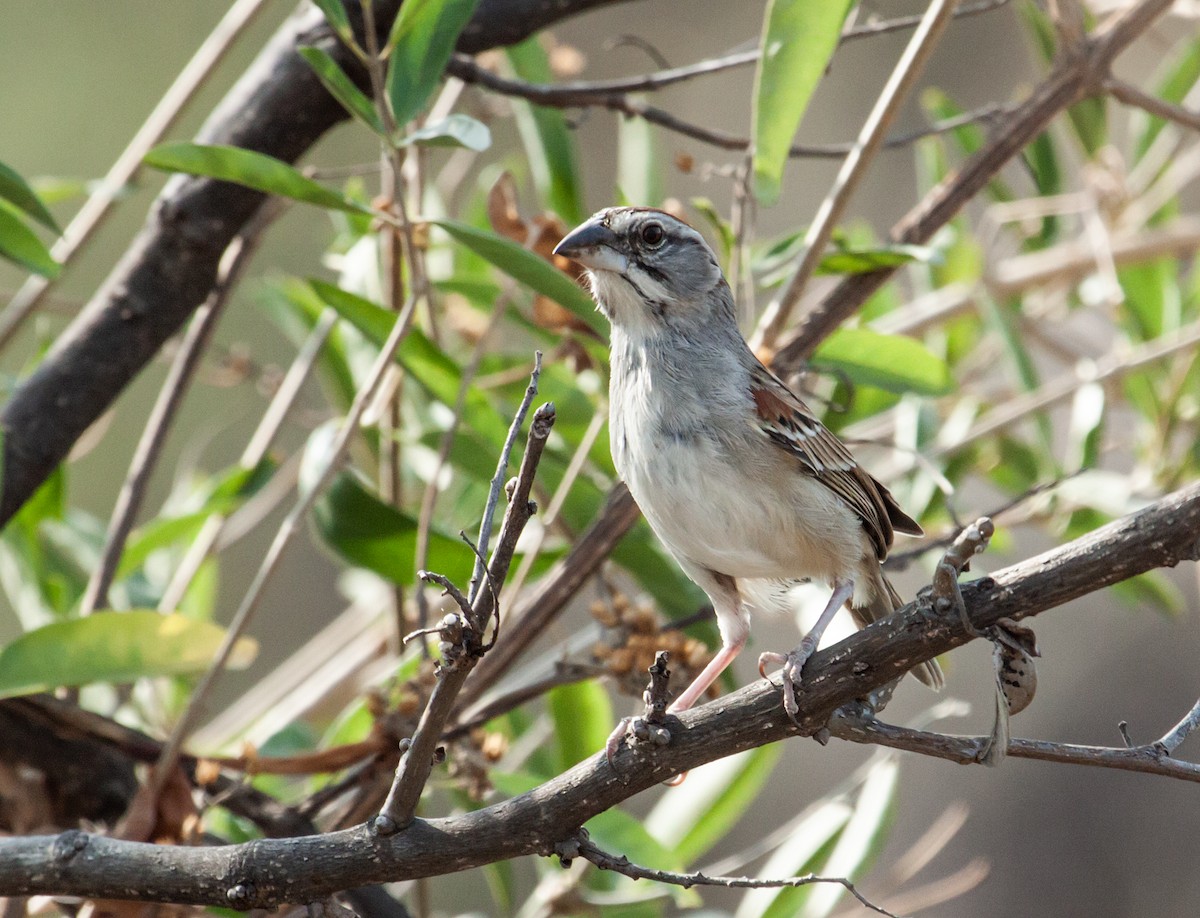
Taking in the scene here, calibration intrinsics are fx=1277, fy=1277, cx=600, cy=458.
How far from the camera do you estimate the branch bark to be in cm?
276

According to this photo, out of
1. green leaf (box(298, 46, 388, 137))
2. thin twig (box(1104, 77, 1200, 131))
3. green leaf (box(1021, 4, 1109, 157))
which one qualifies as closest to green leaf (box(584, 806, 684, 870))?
green leaf (box(298, 46, 388, 137))

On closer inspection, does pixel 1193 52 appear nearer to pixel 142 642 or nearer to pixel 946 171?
pixel 946 171

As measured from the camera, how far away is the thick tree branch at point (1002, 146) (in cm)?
273

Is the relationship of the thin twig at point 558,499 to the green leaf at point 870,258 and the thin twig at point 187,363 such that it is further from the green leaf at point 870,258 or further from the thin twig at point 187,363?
the thin twig at point 187,363

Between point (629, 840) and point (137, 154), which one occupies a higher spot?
point (137, 154)

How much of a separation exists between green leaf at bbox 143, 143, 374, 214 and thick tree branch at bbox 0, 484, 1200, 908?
1.06 meters

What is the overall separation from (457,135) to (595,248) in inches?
16.9

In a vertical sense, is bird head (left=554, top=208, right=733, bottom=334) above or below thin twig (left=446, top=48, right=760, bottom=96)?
below

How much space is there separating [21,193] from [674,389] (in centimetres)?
121

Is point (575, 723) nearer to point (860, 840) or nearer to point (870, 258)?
point (860, 840)

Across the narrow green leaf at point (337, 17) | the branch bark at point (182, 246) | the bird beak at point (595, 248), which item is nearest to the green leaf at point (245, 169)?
the narrow green leaf at point (337, 17)

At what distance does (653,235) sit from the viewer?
101 inches

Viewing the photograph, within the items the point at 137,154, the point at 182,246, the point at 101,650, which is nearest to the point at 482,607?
the point at 101,650

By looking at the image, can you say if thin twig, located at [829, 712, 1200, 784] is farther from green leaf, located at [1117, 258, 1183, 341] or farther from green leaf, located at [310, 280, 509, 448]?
green leaf, located at [1117, 258, 1183, 341]
